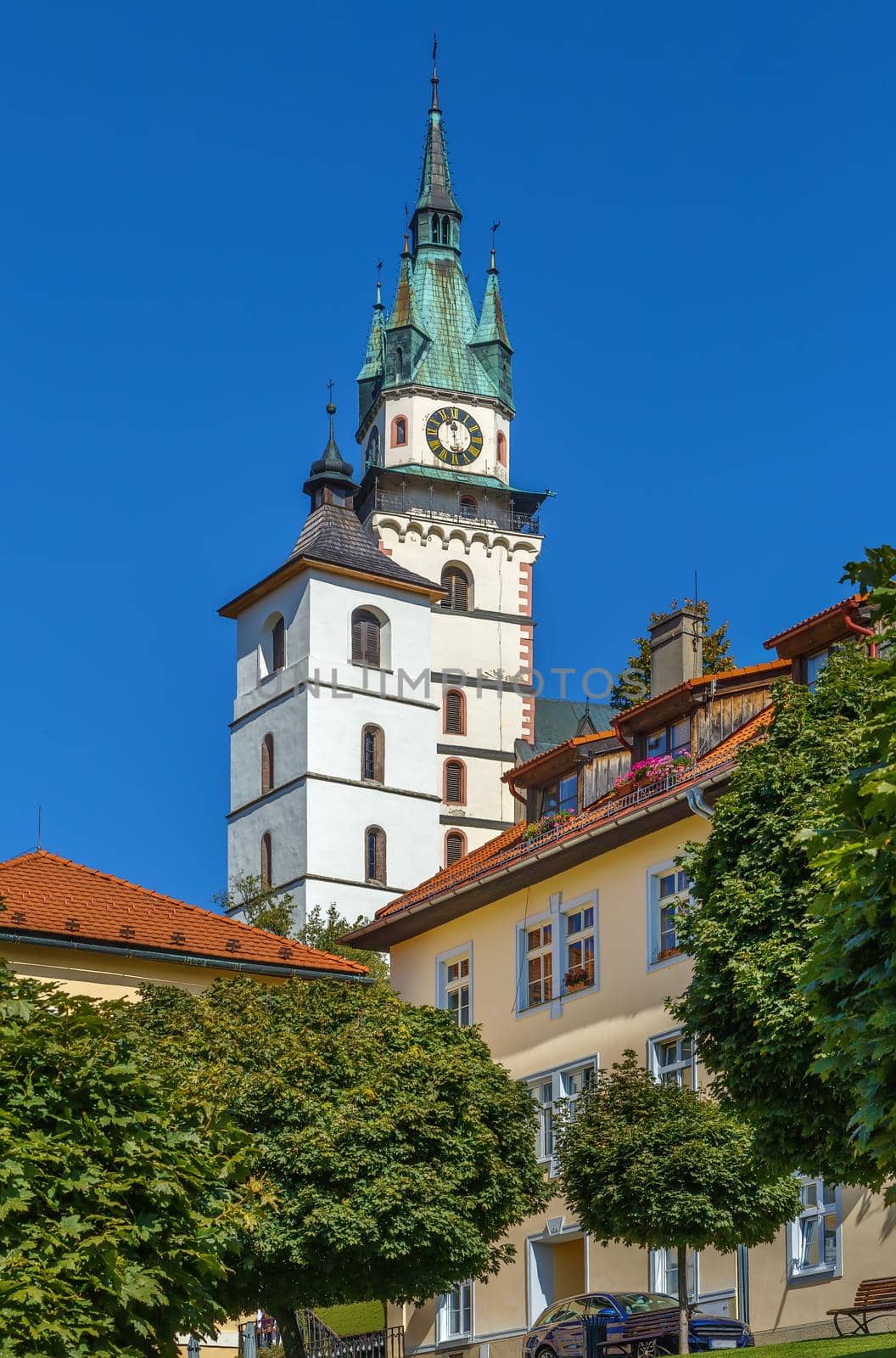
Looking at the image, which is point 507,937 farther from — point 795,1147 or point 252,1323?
point 795,1147

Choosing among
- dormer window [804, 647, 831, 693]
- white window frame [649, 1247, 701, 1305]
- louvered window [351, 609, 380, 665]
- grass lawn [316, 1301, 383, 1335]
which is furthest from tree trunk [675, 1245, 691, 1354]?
louvered window [351, 609, 380, 665]

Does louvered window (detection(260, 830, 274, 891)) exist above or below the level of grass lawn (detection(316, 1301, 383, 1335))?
above

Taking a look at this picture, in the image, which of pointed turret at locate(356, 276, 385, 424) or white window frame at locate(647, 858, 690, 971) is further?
pointed turret at locate(356, 276, 385, 424)

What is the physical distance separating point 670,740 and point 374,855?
2118 inches

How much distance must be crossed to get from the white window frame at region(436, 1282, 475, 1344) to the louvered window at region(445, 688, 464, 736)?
215 ft

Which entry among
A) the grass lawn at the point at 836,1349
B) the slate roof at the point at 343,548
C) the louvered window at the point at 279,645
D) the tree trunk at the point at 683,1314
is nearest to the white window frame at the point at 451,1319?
the tree trunk at the point at 683,1314

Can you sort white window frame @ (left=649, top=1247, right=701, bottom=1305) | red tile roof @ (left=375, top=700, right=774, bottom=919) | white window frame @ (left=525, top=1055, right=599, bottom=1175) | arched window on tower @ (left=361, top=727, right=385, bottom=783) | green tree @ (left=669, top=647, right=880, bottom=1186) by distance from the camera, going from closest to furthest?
green tree @ (left=669, top=647, right=880, bottom=1186), white window frame @ (left=649, top=1247, right=701, bottom=1305), red tile roof @ (left=375, top=700, right=774, bottom=919), white window frame @ (left=525, top=1055, right=599, bottom=1175), arched window on tower @ (left=361, top=727, right=385, bottom=783)

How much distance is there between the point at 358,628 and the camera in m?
96.9

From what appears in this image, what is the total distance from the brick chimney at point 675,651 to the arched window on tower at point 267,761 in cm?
5166

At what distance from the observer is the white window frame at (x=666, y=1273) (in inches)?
1388

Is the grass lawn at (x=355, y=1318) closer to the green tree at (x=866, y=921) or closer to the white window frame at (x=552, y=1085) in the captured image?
the white window frame at (x=552, y=1085)

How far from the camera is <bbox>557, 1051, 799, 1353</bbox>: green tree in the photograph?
97.6ft

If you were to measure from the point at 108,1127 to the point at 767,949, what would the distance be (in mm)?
6873

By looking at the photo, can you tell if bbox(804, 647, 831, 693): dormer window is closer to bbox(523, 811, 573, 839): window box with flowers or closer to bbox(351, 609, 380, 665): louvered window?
bbox(523, 811, 573, 839): window box with flowers
